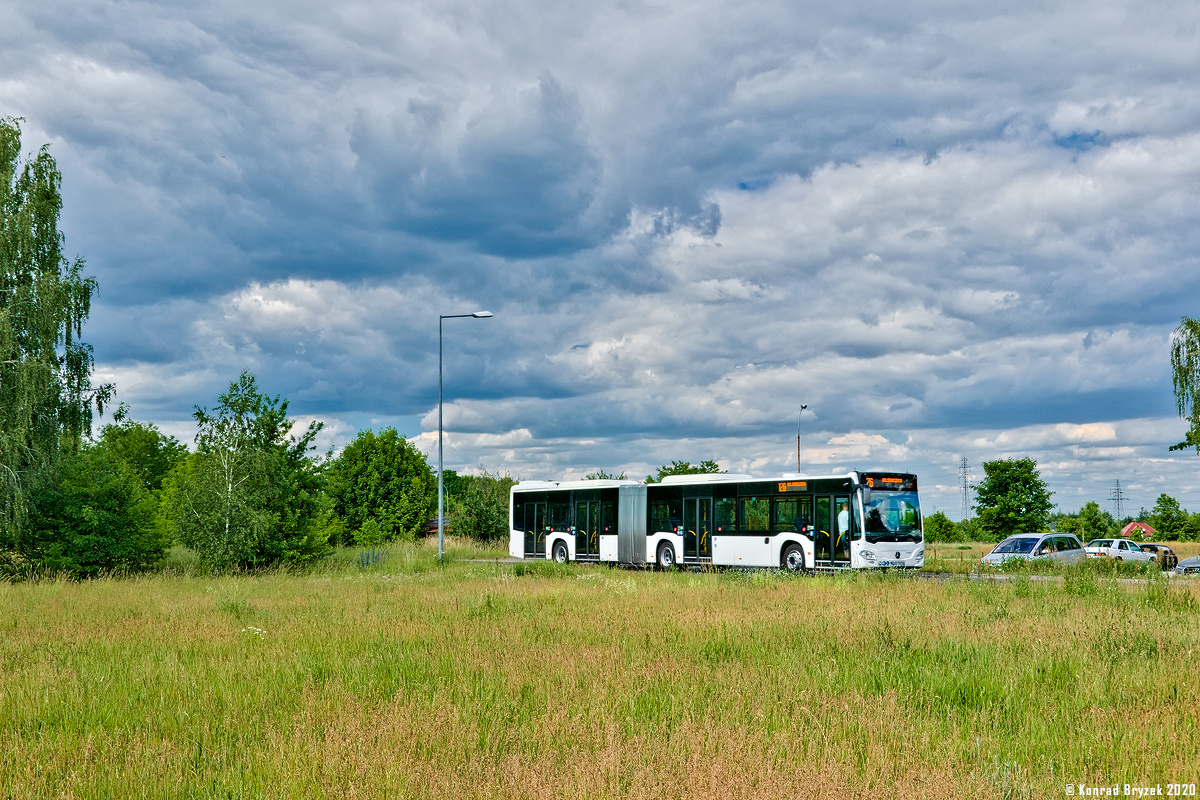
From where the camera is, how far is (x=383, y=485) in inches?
2035

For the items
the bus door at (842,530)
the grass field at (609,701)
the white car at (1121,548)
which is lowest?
the white car at (1121,548)

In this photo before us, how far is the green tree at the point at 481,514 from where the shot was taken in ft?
154

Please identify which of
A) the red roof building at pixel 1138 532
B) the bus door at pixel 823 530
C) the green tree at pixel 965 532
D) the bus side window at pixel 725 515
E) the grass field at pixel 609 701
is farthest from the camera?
the green tree at pixel 965 532

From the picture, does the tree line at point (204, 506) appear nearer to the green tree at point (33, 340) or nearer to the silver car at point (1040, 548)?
the green tree at point (33, 340)

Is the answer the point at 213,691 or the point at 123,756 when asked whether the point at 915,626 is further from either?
the point at 123,756

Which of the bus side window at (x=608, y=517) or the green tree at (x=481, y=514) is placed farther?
the green tree at (x=481, y=514)

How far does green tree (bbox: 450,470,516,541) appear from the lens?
47062 mm

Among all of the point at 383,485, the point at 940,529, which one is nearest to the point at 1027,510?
the point at 940,529

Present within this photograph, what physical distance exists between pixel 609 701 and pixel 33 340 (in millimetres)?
25556

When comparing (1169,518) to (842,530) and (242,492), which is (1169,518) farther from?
(242,492)

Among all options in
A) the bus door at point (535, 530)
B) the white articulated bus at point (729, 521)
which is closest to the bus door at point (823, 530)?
the white articulated bus at point (729, 521)

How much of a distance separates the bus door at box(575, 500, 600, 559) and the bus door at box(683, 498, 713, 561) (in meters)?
4.09

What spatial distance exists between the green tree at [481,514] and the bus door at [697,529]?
806 inches

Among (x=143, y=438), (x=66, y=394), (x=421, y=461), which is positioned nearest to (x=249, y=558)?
(x=66, y=394)
